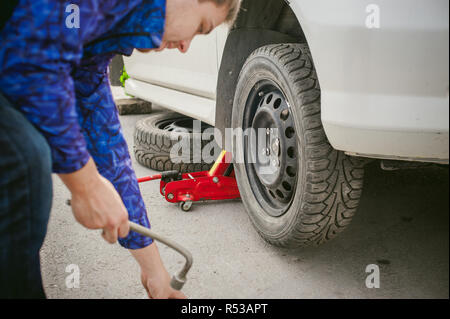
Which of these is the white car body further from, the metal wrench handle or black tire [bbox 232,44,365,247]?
the metal wrench handle

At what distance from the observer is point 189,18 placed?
1058 mm

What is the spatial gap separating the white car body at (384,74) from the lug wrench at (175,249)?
0.58 metres

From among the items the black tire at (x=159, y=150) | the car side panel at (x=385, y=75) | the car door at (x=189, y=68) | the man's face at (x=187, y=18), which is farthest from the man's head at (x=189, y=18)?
the black tire at (x=159, y=150)

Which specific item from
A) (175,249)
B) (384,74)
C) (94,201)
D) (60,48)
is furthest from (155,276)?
(384,74)

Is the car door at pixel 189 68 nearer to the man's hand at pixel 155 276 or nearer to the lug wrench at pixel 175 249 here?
the man's hand at pixel 155 276

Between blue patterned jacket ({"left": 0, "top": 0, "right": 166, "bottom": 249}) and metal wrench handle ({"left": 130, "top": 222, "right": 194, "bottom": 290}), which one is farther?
metal wrench handle ({"left": 130, "top": 222, "right": 194, "bottom": 290})

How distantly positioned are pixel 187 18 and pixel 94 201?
482 mm

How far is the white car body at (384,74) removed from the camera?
1.16 meters

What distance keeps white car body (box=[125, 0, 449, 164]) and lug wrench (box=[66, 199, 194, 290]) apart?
22.7 inches

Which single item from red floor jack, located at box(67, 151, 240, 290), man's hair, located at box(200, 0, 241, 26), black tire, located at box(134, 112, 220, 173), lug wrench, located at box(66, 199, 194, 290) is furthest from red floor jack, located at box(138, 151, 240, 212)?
man's hair, located at box(200, 0, 241, 26)

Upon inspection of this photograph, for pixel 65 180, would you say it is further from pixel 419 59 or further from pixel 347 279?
pixel 347 279

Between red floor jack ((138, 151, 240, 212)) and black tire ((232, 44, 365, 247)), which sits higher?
black tire ((232, 44, 365, 247))

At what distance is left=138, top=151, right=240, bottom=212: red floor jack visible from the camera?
7.69 ft

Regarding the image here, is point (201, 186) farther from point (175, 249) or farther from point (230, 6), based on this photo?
point (230, 6)
